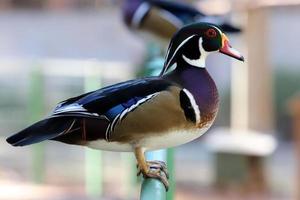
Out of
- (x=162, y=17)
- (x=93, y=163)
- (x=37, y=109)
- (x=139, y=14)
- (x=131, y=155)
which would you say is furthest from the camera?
(x=37, y=109)

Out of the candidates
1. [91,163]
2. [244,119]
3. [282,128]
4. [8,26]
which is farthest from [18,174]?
[8,26]

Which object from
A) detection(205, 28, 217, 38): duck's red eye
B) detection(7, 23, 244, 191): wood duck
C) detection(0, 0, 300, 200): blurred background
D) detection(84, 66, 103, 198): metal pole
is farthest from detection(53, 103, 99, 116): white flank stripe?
detection(84, 66, 103, 198): metal pole

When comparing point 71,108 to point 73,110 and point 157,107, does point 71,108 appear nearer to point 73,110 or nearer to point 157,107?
point 73,110

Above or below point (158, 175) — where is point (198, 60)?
above

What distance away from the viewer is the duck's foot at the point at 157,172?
1353 millimetres

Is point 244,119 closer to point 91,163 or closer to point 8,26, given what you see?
point 91,163

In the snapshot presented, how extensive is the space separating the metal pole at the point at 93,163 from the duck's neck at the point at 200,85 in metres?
4.17

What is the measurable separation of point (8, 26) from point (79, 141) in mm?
8892

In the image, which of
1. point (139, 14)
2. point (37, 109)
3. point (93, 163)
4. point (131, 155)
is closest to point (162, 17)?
point (139, 14)

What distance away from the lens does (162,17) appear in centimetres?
307

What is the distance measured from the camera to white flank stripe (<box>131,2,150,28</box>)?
10.6 ft

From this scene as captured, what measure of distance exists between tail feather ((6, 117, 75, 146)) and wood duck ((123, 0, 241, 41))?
164 cm

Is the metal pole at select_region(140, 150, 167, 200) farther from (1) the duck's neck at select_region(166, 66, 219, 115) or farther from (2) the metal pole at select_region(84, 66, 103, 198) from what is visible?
(2) the metal pole at select_region(84, 66, 103, 198)

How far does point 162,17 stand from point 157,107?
1785mm
